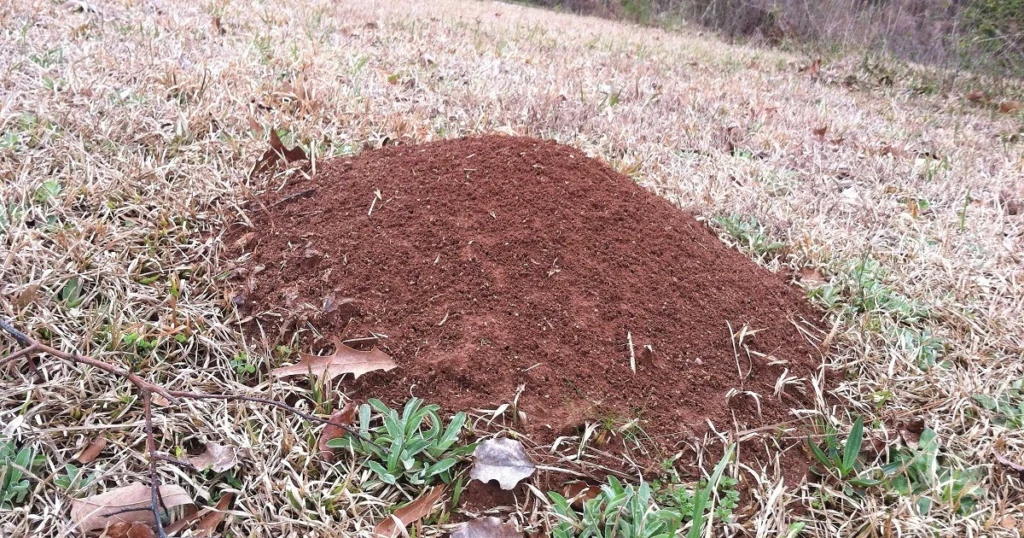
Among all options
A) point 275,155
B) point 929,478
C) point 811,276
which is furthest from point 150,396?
point 811,276

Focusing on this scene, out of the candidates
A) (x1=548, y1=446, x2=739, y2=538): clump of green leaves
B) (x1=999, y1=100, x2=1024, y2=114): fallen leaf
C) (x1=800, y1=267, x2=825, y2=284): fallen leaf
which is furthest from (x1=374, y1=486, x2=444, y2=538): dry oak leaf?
(x1=999, y1=100, x2=1024, y2=114): fallen leaf

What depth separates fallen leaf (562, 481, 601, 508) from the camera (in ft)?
4.93

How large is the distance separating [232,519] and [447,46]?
417cm

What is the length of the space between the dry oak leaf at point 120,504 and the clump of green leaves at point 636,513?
0.82m

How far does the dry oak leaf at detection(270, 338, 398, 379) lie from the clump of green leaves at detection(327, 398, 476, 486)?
0.37 ft

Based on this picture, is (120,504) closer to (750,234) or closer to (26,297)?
(26,297)

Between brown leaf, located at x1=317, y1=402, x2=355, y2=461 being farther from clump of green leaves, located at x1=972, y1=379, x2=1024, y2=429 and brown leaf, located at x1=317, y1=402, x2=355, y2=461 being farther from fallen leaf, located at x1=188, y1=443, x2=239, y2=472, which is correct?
clump of green leaves, located at x1=972, y1=379, x2=1024, y2=429

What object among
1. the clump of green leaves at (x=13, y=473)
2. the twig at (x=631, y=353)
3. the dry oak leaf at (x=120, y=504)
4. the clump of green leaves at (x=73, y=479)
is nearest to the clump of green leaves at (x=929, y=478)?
the twig at (x=631, y=353)

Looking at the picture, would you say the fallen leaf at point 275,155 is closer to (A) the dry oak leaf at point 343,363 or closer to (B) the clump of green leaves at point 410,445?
(A) the dry oak leaf at point 343,363

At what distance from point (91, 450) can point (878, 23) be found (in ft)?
28.8

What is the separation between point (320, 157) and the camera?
2.54 meters

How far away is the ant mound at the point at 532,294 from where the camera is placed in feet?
5.43

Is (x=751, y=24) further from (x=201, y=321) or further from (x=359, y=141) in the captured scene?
(x=201, y=321)

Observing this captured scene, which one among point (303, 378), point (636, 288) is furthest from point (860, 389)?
point (303, 378)
